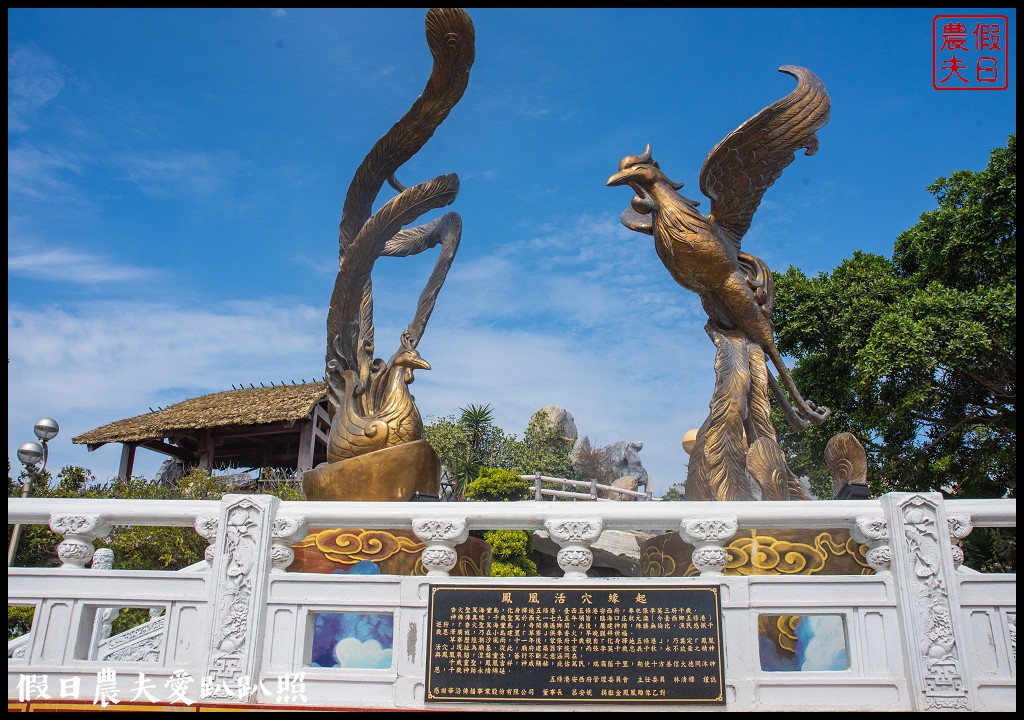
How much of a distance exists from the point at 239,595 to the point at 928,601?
3.16m

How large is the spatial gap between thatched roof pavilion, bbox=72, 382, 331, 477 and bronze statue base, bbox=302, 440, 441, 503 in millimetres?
11367

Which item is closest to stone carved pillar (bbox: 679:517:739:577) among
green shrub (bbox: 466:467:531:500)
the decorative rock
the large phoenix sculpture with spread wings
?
the large phoenix sculpture with spread wings

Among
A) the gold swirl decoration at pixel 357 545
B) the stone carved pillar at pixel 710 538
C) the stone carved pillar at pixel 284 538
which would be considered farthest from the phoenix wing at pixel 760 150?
the stone carved pillar at pixel 284 538

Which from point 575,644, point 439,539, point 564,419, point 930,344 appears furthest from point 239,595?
point 564,419

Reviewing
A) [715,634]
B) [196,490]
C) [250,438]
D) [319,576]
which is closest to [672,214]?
[715,634]

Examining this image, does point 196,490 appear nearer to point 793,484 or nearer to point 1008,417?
point 793,484

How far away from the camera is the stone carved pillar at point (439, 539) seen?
3.64 metres

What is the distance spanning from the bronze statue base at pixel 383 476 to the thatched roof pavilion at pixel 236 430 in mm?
11367

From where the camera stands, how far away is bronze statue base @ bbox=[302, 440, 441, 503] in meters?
5.65

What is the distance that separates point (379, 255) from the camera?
7062mm

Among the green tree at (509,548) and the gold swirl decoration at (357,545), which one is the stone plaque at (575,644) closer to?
the gold swirl decoration at (357,545)

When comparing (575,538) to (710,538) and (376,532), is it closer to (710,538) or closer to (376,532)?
(710,538)

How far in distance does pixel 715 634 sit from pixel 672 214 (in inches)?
137

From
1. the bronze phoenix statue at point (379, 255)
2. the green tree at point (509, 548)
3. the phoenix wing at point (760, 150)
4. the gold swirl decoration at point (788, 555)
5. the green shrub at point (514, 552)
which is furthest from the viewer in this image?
the green shrub at point (514, 552)
